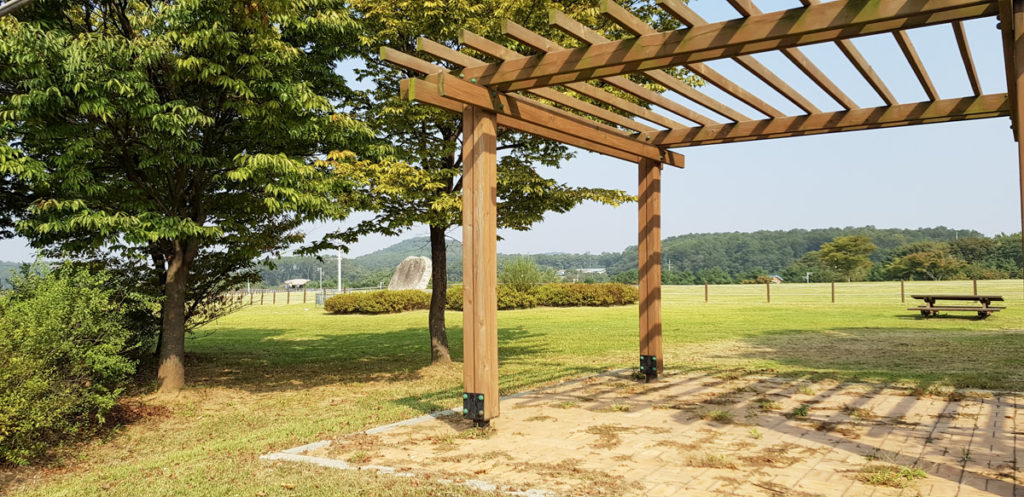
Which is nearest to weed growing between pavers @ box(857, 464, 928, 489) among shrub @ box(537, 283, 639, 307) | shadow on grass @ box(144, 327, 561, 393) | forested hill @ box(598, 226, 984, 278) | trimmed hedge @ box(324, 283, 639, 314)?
shadow on grass @ box(144, 327, 561, 393)

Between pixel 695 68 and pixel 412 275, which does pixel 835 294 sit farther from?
pixel 695 68

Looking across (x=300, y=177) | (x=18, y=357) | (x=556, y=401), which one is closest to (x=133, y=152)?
(x=300, y=177)

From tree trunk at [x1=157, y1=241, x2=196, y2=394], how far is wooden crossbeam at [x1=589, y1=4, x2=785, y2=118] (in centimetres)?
689

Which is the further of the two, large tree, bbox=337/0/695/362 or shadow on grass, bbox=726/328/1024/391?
large tree, bbox=337/0/695/362

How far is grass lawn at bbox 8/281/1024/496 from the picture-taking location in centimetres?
489

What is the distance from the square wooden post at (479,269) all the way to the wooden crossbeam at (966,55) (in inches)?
136

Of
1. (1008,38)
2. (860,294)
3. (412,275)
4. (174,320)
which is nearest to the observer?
(1008,38)

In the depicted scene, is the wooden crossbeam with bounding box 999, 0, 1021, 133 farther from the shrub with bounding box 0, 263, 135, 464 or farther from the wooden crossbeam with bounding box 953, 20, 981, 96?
the shrub with bounding box 0, 263, 135, 464

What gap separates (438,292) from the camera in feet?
36.6

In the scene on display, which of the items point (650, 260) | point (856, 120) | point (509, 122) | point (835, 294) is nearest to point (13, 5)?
point (509, 122)

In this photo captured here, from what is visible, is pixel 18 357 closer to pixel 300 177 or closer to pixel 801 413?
pixel 300 177

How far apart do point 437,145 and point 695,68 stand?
559cm

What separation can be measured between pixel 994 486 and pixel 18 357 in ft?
23.5

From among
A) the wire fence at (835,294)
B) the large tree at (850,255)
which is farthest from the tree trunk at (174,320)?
the large tree at (850,255)
